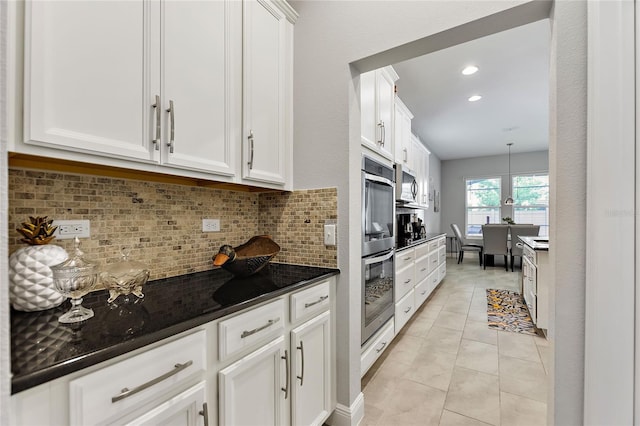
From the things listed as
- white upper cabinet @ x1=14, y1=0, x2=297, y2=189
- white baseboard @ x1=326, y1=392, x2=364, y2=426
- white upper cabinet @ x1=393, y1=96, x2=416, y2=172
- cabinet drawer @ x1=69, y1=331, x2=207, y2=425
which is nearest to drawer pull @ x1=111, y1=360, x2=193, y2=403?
cabinet drawer @ x1=69, y1=331, x2=207, y2=425

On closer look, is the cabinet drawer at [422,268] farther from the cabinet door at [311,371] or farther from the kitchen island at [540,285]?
the cabinet door at [311,371]

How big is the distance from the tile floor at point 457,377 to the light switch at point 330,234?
108 cm

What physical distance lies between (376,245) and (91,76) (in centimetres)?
179

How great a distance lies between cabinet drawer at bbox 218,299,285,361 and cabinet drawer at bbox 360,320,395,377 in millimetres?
1007

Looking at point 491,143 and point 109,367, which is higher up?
point 491,143

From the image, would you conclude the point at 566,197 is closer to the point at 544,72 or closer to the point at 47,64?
the point at 47,64

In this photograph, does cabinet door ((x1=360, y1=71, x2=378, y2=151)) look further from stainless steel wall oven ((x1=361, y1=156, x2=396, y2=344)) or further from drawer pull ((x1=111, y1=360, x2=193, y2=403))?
drawer pull ((x1=111, y1=360, x2=193, y2=403))

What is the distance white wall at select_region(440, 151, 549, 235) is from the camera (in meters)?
7.59

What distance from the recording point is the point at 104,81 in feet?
3.24

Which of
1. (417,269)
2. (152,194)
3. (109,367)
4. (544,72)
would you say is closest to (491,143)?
(544,72)

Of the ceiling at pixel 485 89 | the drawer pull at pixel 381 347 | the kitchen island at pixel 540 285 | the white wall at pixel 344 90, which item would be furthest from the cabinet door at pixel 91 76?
the kitchen island at pixel 540 285

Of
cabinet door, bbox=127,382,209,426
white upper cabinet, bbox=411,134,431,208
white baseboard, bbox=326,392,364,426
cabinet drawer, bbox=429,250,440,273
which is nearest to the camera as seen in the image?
cabinet door, bbox=127,382,209,426

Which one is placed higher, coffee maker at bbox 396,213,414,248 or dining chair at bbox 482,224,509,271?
coffee maker at bbox 396,213,414,248

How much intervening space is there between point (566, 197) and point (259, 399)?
1.44m
